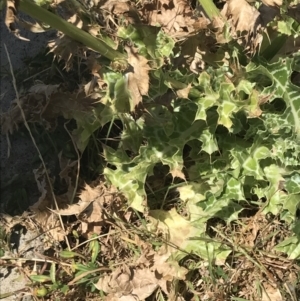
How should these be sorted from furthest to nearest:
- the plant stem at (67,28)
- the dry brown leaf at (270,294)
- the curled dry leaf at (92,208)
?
the curled dry leaf at (92,208) < the dry brown leaf at (270,294) < the plant stem at (67,28)

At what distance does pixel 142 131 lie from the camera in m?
1.92

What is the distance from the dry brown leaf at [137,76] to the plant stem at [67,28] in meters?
0.04

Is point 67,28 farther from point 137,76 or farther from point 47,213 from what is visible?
point 47,213

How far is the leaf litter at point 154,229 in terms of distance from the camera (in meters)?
1.69

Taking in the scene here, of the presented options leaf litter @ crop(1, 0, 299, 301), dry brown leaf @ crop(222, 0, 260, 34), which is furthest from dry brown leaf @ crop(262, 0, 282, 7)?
leaf litter @ crop(1, 0, 299, 301)

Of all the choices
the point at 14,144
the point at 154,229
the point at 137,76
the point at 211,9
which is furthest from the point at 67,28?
the point at 14,144

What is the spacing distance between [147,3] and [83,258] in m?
0.93

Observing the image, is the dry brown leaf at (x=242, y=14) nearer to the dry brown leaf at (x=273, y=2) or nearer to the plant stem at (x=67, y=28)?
the dry brown leaf at (x=273, y=2)

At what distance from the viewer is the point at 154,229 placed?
2.04 metres

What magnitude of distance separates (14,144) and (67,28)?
106cm

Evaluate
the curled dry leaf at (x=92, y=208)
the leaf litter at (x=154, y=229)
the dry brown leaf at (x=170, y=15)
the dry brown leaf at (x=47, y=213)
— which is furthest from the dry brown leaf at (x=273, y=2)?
the dry brown leaf at (x=47, y=213)

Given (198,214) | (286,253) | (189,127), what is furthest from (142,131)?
(286,253)

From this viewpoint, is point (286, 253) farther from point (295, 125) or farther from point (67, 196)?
point (67, 196)

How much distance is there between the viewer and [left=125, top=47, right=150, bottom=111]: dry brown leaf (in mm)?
1471
